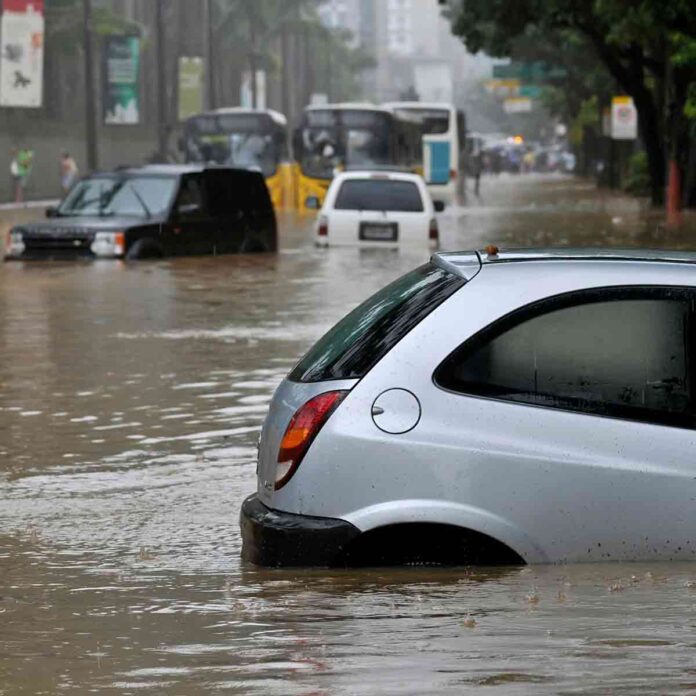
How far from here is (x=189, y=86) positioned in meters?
78.9

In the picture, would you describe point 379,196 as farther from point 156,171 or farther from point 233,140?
point 233,140

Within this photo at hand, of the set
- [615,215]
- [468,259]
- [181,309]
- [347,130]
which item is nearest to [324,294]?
[181,309]

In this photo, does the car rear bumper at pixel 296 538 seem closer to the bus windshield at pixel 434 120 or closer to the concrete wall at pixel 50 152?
the concrete wall at pixel 50 152

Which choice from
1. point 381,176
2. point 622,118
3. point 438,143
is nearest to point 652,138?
point 622,118

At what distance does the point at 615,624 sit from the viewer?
6086 mm

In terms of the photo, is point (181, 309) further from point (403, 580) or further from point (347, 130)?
point (347, 130)

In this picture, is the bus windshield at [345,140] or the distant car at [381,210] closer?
the distant car at [381,210]

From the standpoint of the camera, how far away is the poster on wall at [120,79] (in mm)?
67188

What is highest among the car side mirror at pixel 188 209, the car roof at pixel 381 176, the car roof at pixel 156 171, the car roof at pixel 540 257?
the car roof at pixel 540 257

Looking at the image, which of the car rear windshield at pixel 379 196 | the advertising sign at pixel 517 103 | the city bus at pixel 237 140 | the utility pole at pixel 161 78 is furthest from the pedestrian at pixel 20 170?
the advertising sign at pixel 517 103

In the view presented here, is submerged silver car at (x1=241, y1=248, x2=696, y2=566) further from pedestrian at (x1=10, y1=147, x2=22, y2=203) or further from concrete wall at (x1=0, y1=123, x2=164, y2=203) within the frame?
concrete wall at (x1=0, y1=123, x2=164, y2=203)

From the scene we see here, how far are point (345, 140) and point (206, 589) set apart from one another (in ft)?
159

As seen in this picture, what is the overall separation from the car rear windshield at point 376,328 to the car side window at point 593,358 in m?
→ 0.22

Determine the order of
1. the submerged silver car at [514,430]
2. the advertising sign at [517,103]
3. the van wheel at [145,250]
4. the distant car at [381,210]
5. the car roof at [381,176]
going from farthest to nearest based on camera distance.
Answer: the advertising sign at [517,103], the car roof at [381,176], the distant car at [381,210], the van wheel at [145,250], the submerged silver car at [514,430]
